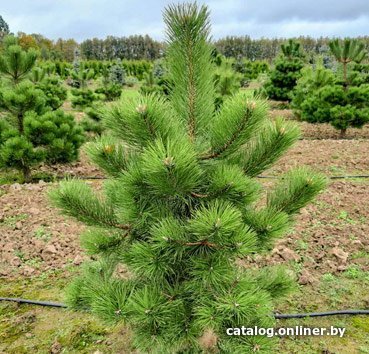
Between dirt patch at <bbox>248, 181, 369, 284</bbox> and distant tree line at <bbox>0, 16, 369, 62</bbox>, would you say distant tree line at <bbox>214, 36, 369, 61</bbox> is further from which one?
dirt patch at <bbox>248, 181, 369, 284</bbox>

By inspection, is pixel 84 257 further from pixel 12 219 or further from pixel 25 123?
pixel 25 123

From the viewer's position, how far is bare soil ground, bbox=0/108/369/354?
121 inches

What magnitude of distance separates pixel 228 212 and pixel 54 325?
7.70 feet

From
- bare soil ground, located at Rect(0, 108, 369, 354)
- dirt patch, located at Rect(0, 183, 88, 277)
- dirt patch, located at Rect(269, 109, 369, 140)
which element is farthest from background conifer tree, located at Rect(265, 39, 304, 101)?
dirt patch, located at Rect(0, 183, 88, 277)

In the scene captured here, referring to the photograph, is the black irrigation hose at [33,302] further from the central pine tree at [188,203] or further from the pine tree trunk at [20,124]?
the pine tree trunk at [20,124]

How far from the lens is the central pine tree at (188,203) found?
5.66 feet

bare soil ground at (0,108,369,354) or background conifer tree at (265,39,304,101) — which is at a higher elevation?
background conifer tree at (265,39,304,101)

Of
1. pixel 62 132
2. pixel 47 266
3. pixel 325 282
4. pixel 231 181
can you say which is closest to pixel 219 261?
pixel 231 181

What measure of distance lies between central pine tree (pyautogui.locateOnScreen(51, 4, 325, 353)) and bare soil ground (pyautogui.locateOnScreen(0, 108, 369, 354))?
621 millimetres

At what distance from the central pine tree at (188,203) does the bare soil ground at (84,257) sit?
2.04 ft

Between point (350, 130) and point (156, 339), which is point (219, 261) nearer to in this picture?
point (156, 339)

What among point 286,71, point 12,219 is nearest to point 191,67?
point 12,219

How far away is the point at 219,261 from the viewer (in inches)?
72.2

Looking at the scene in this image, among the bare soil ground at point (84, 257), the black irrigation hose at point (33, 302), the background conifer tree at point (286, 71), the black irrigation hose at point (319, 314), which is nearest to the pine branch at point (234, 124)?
the bare soil ground at point (84, 257)
